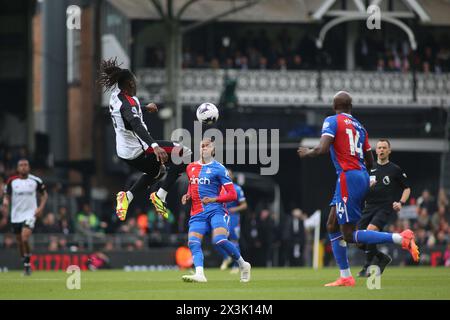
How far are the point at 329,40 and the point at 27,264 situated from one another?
87.8 feet

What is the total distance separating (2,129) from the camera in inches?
1866

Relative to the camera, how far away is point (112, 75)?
18672 millimetres

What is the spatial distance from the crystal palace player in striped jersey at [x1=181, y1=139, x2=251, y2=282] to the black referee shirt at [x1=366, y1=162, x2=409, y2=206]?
396 cm

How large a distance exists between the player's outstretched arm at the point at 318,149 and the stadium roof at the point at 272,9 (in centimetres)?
3049

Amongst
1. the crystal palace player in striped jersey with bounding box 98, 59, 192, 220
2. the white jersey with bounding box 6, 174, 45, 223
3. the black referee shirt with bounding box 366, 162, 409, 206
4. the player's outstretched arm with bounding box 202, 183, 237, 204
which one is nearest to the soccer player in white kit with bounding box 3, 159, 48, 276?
the white jersey with bounding box 6, 174, 45, 223

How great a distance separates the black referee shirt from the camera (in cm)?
2236

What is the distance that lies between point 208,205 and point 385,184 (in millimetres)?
4495

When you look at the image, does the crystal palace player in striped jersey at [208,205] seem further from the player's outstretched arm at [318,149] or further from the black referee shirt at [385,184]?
the black referee shirt at [385,184]

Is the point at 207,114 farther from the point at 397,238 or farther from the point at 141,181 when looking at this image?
the point at 397,238

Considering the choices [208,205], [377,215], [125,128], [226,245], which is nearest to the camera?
[125,128]

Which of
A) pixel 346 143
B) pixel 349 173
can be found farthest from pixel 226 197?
pixel 346 143

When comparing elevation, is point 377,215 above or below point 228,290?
above

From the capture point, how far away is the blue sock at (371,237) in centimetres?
1725
